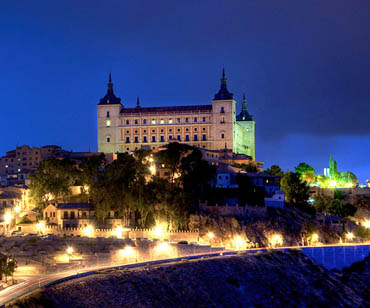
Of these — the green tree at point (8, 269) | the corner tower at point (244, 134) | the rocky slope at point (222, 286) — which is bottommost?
the rocky slope at point (222, 286)

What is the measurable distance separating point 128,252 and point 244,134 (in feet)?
268

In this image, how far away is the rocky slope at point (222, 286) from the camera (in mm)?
43312

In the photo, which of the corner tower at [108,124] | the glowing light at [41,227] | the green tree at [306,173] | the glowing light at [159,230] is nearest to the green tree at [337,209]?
the green tree at [306,173]

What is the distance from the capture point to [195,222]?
222ft

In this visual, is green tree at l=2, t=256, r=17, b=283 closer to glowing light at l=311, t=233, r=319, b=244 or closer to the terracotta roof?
glowing light at l=311, t=233, r=319, b=244

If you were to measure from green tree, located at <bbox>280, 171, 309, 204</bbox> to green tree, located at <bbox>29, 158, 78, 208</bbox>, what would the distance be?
115 feet

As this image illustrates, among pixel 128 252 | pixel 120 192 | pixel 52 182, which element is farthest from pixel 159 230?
pixel 52 182

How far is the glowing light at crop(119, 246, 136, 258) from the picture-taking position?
55250 millimetres

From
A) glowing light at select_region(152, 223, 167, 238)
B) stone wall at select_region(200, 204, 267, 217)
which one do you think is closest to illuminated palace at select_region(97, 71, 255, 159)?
stone wall at select_region(200, 204, 267, 217)

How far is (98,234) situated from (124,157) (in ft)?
47.8

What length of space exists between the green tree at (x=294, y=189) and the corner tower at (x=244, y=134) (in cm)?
3604

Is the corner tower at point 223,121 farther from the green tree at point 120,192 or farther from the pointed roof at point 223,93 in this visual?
the green tree at point 120,192

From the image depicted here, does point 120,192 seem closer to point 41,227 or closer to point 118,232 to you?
point 118,232

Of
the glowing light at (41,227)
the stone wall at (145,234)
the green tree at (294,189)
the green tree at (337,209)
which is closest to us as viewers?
the stone wall at (145,234)
